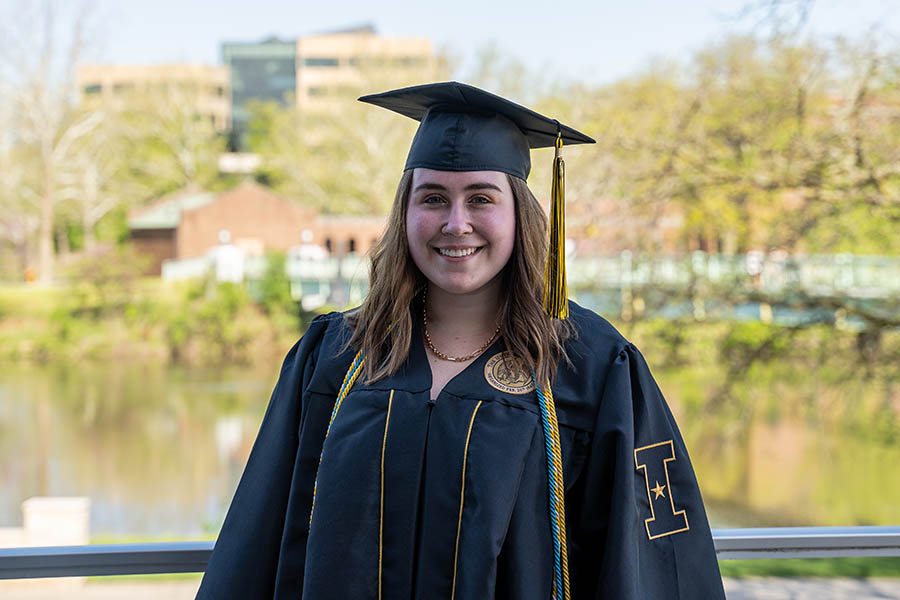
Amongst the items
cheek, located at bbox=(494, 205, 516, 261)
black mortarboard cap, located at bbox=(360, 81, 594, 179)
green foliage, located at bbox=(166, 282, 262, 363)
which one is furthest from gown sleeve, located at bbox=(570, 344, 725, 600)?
green foliage, located at bbox=(166, 282, 262, 363)

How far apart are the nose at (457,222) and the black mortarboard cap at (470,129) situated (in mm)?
69

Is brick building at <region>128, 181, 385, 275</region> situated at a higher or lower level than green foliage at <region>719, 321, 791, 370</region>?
higher

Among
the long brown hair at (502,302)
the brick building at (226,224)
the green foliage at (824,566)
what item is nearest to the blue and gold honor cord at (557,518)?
the long brown hair at (502,302)

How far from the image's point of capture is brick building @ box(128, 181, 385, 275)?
2792 centimetres

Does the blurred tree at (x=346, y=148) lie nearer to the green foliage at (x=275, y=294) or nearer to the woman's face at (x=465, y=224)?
the green foliage at (x=275, y=294)

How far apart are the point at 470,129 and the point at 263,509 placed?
694 millimetres

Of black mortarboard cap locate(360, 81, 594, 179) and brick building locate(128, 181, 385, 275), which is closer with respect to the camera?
black mortarboard cap locate(360, 81, 594, 179)

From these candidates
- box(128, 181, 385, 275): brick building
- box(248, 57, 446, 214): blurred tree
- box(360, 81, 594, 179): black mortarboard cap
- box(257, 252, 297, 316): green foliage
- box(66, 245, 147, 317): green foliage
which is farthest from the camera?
box(128, 181, 385, 275): brick building

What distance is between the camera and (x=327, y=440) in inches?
52.9

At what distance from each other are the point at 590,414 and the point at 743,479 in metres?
14.3

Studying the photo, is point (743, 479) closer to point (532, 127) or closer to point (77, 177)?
point (532, 127)

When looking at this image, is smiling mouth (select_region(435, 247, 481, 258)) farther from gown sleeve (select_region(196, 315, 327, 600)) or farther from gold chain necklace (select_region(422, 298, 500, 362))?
gown sleeve (select_region(196, 315, 327, 600))

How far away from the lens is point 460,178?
1360 mm

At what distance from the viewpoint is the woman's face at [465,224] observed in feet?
4.40
